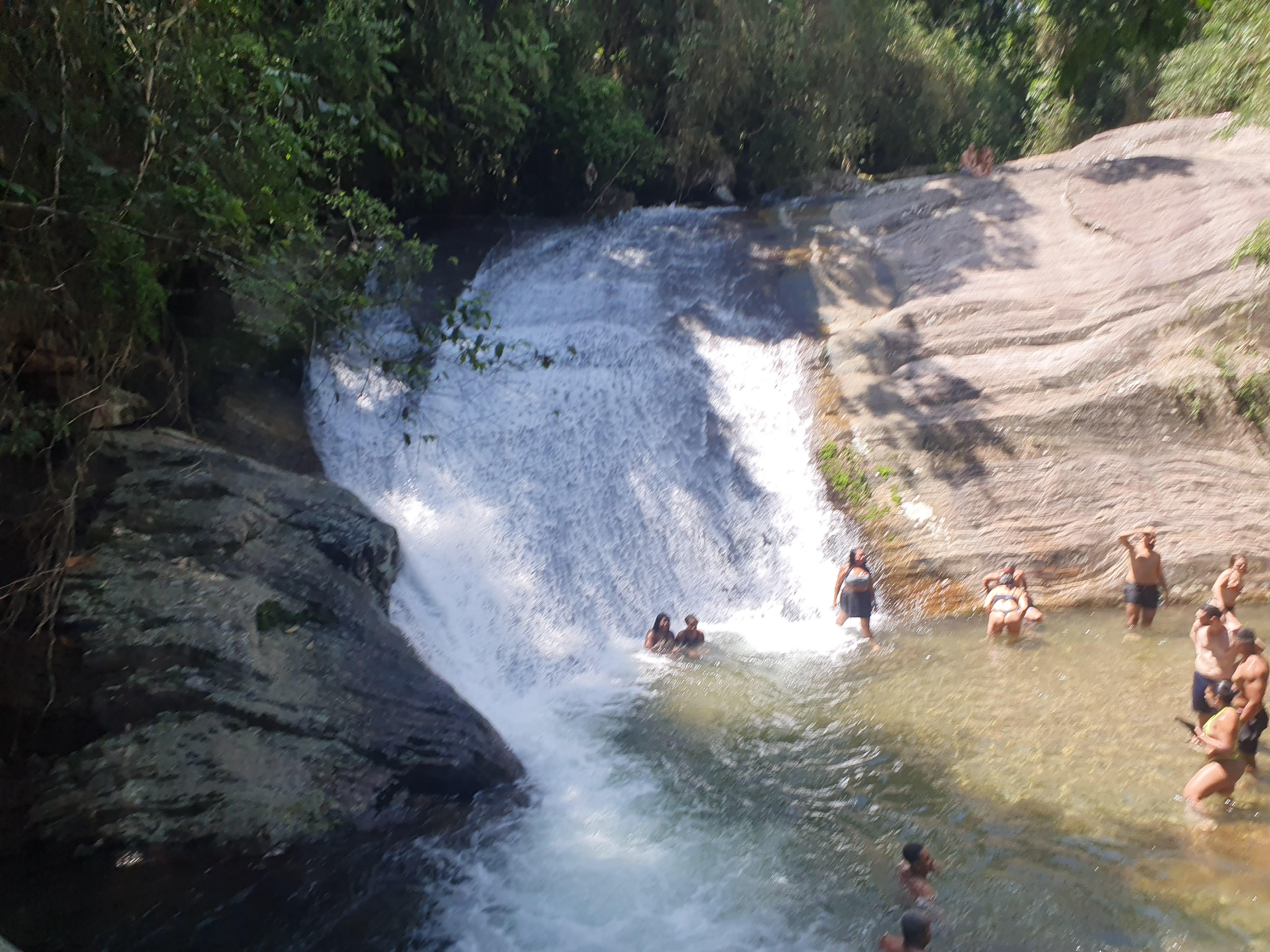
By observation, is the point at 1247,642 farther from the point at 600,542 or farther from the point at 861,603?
the point at 600,542

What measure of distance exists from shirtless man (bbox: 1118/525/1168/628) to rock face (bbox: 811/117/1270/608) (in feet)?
2.35

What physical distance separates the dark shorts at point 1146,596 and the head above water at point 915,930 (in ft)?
19.6

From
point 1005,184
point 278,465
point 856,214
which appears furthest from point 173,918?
point 1005,184

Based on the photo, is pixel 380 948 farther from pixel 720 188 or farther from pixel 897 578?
pixel 720 188

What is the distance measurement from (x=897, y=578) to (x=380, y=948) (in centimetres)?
713

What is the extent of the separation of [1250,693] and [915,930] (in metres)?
3.40

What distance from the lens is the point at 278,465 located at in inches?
396

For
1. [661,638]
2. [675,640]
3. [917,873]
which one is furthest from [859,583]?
[917,873]

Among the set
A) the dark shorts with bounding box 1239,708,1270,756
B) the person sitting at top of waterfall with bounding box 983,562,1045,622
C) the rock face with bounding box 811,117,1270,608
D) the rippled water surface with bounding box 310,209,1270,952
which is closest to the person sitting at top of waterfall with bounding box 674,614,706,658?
the rippled water surface with bounding box 310,209,1270,952

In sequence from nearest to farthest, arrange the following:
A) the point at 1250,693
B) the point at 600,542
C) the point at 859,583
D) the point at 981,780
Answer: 1. the point at 1250,693
2. the point at 981,780
3. the point at 859,583
4. the point at 600,542

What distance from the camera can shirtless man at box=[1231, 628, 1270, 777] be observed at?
6.64m

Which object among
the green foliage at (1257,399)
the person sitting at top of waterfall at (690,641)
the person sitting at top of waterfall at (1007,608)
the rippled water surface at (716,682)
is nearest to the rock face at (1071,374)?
the green foliage at (1257,399)

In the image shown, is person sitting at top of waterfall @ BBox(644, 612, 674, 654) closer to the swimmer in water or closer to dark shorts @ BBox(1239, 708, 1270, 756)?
the swimmer in water

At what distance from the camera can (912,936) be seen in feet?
16.9
